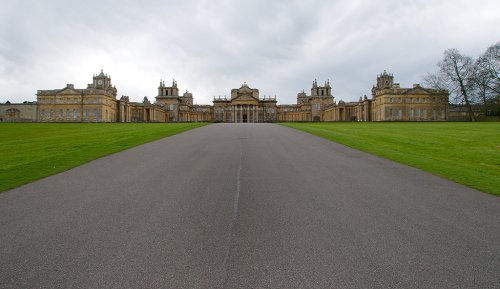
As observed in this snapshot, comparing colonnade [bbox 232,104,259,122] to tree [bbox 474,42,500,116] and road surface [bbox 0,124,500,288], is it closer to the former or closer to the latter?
tree [bbox 474,42,500,116]

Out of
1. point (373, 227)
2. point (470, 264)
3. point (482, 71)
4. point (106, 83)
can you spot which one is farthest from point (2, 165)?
point (106, 83)

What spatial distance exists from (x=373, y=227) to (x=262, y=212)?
6.82 ft

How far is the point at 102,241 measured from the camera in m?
4.77

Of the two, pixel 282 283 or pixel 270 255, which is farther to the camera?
pixel 270 255

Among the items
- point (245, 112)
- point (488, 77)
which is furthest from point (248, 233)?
point (245, 112)

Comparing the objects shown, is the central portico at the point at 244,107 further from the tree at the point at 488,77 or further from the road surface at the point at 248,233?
the road surface at the point at 248,233

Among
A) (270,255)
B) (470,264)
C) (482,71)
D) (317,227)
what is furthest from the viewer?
(482,71)

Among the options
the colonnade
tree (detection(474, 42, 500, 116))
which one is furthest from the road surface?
the colonnade

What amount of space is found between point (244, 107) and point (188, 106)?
26.5 meters

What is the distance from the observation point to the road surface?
3.78 meters

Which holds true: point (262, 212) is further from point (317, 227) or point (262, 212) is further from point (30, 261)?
point (30, 261)

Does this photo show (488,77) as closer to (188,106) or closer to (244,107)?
(244,107)

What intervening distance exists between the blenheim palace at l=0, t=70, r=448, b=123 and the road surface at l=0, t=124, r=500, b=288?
71.7 metres

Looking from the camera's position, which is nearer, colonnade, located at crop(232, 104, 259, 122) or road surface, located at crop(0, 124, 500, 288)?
road surface, located at crop(0, 124, 500, 288)
